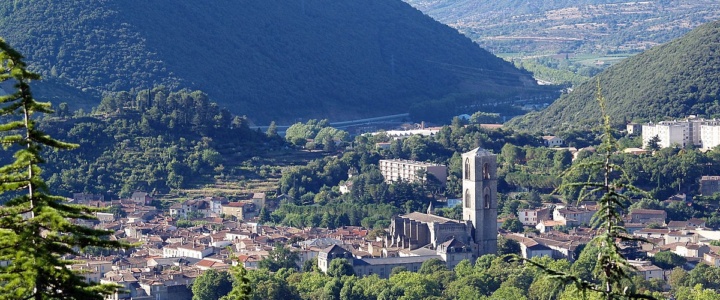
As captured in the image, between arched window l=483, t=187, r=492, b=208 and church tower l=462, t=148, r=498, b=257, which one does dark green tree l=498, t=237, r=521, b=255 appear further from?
arched window l=483, t=187, r=492, b=208

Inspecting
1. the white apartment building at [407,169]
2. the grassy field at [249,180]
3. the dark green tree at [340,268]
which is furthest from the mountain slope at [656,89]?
the dark green tree at [340,268]

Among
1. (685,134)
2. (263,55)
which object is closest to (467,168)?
(685,134)

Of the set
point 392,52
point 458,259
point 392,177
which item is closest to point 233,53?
point 392,52

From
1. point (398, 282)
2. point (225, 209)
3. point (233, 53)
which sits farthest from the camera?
point (233, 53)

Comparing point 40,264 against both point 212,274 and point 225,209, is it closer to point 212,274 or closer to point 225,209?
point 212,274

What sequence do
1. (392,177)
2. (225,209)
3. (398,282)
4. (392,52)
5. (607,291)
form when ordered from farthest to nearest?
(392,52)
(392,177)
(225,209)
(398,282)
(607,291)

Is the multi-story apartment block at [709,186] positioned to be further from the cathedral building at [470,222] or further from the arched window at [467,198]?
the arched window at [467,198]

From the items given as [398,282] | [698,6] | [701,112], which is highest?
[698,6]

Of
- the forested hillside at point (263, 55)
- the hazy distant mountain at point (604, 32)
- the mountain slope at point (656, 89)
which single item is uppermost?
the hazy distant mountain at point (604, 32)
